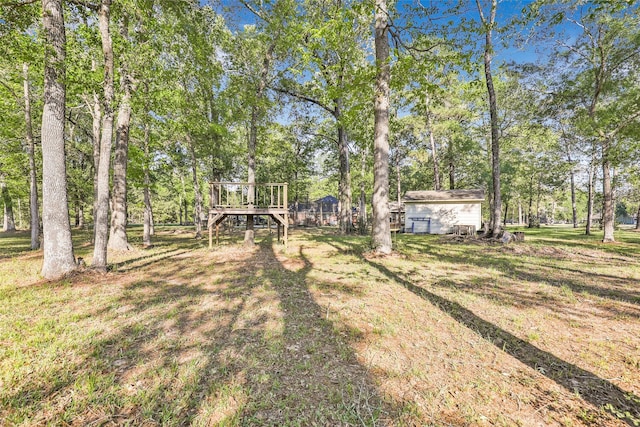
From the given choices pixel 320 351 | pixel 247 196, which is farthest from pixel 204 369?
pixel 247 196

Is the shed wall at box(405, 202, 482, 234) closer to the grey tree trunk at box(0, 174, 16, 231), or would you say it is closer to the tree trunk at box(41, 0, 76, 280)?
the tree trunk at box(41, 0, 76, 280)

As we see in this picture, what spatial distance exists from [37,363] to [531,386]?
5085 millimetres

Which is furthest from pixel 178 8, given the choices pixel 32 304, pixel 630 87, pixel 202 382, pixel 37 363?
pixel 630 87

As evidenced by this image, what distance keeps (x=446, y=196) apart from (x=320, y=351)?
72.7ft

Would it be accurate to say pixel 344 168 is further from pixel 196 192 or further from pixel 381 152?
pixel 196 192

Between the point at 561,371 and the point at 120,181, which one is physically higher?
the point at 120,181

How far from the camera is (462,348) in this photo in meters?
3.18

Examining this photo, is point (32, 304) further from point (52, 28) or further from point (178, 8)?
point (178, 8)

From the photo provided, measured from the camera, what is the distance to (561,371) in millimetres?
2734

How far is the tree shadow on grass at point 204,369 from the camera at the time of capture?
2148 millimetres

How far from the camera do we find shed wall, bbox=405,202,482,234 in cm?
2158

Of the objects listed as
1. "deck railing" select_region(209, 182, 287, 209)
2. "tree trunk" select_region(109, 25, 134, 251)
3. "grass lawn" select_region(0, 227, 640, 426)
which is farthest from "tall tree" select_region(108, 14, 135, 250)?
"grass lawn" select_region(0, 227, 640, 426)

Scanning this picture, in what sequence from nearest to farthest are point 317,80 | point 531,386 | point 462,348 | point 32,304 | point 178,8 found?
point 531,386 → point 462,348 → point 32,304 → point 178,8 → point 317,80

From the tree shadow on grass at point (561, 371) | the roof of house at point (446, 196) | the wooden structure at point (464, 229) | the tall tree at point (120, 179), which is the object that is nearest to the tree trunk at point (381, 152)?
the tree shadow on grass at point (561, 371)
